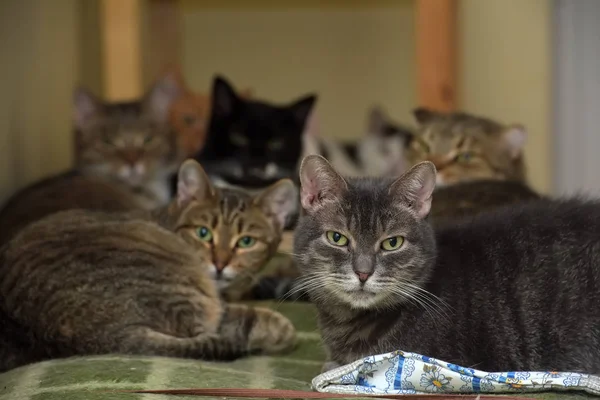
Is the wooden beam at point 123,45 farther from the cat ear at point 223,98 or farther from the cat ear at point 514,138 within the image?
the cat ear at point 514,138

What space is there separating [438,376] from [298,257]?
53 centimetres

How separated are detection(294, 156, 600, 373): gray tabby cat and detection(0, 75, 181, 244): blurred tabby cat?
1.64 meters

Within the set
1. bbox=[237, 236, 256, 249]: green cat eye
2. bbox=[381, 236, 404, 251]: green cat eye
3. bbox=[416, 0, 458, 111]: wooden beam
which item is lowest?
bbox=[237, 236, 256, 249]: green cat eye

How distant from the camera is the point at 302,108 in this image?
410cm

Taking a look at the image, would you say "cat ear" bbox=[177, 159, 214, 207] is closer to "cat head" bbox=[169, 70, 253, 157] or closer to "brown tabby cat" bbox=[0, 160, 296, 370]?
"brown tabby cat" bbox=[0, 160, 296, 370]

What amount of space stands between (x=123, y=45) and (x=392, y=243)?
113 inches

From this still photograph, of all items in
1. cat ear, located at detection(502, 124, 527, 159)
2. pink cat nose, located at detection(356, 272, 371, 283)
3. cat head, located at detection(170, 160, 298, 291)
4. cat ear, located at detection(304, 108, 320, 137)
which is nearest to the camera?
pink cat nose, located at detection(356, 272, 371, 283)

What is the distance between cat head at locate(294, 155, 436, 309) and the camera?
6.68 ft

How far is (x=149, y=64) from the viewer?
497 cm

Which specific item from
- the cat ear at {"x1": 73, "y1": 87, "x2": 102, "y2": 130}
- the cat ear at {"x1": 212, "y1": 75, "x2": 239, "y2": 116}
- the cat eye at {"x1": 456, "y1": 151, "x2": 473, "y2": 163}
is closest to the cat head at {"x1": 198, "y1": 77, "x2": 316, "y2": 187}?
the cat ear at {"x1": 212, "y1": 75, "x2": 239, "y2": 116}

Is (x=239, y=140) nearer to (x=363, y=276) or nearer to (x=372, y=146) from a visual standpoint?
(x=372, y=146)

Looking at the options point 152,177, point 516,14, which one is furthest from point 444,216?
point 152,177

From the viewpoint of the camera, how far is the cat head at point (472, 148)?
342 centimetres

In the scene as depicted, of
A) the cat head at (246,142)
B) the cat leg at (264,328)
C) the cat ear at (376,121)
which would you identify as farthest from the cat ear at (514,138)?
the cat ear at (376,121)
